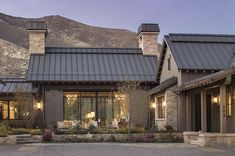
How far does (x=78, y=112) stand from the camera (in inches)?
1339

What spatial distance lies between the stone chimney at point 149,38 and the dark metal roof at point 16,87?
10.2 meters

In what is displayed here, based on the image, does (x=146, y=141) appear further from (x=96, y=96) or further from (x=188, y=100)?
(x=96, y=96)

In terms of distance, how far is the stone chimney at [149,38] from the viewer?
37969mm

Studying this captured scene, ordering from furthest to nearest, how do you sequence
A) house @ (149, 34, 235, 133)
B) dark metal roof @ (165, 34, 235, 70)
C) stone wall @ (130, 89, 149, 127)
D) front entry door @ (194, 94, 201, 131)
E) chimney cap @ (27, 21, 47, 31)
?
1. chimney cap @ (27, 21, 47, 31)
2. stone wall @ (130, 89, 149, 127)
3. front entry door @ (194, 94, 201, 131)
4. dark metal roof @ (165, 34, 235, 70)
5. house @ (149, 34, 235, 133)

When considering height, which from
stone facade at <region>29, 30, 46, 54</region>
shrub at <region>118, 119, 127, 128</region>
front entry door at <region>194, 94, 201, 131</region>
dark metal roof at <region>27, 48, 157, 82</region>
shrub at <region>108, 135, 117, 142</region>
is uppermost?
stone facade at <region>29, 30, 46, 54</region>

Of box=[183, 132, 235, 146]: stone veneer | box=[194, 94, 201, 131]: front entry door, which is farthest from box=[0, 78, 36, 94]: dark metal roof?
box=[183, 132, 235, 146]: stone veneer

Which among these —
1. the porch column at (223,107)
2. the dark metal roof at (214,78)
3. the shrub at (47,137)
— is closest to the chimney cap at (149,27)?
the dark metal roof at (214,78)

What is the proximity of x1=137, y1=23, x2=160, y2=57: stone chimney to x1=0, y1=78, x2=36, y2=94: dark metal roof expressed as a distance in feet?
33.6

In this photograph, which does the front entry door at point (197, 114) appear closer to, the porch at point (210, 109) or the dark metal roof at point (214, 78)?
the porch at point (210, 109)

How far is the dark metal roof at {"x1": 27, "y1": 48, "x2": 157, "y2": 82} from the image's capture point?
3341cm

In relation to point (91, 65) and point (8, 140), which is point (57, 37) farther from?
point (8, 140)

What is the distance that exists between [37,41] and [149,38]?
31.0 ft

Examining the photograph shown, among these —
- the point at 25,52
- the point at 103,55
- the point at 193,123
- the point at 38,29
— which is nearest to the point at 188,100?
the point at 193,123

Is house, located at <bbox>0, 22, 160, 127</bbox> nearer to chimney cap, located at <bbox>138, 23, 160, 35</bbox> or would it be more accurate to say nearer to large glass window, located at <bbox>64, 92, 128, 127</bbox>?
large glass window, located at <bbox>64, 92, 128, 127</bbox>
